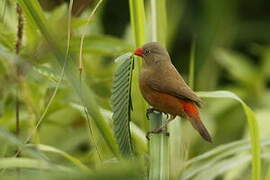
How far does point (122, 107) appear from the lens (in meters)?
1.99

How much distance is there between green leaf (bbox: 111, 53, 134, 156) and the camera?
1.99 m

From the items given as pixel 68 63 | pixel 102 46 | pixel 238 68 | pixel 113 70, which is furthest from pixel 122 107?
pixel 238 68

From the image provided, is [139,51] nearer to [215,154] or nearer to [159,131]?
[159,131]

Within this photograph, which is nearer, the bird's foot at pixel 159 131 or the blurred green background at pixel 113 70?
the bird's foot at pixel 159 131

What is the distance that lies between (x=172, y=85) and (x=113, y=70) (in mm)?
1500

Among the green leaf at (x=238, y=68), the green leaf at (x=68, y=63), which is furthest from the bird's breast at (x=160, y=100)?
the green leaf at (x=238, y=68)

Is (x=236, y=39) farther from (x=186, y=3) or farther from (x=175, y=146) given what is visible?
(x=175, y=146)

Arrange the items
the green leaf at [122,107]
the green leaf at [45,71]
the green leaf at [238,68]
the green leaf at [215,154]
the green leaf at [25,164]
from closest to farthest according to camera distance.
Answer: the green leaf at [25,164] < the green leaf at [122,107] < the green leaf at [45,71] < the green leaf at [215,154] < the green leaf at [238,68]

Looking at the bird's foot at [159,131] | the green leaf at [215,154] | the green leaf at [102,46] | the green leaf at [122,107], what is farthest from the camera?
the green leaf at [102,46]

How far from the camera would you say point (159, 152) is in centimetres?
216

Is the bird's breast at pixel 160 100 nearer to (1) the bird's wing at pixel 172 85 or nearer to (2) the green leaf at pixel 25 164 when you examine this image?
(1) the bird's wing at pixel 172 85

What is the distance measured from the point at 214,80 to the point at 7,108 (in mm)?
2347

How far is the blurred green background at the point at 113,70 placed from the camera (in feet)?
7.74

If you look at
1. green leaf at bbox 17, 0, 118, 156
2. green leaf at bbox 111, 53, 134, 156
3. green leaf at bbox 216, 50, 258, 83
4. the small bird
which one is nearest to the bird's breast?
the small bird
